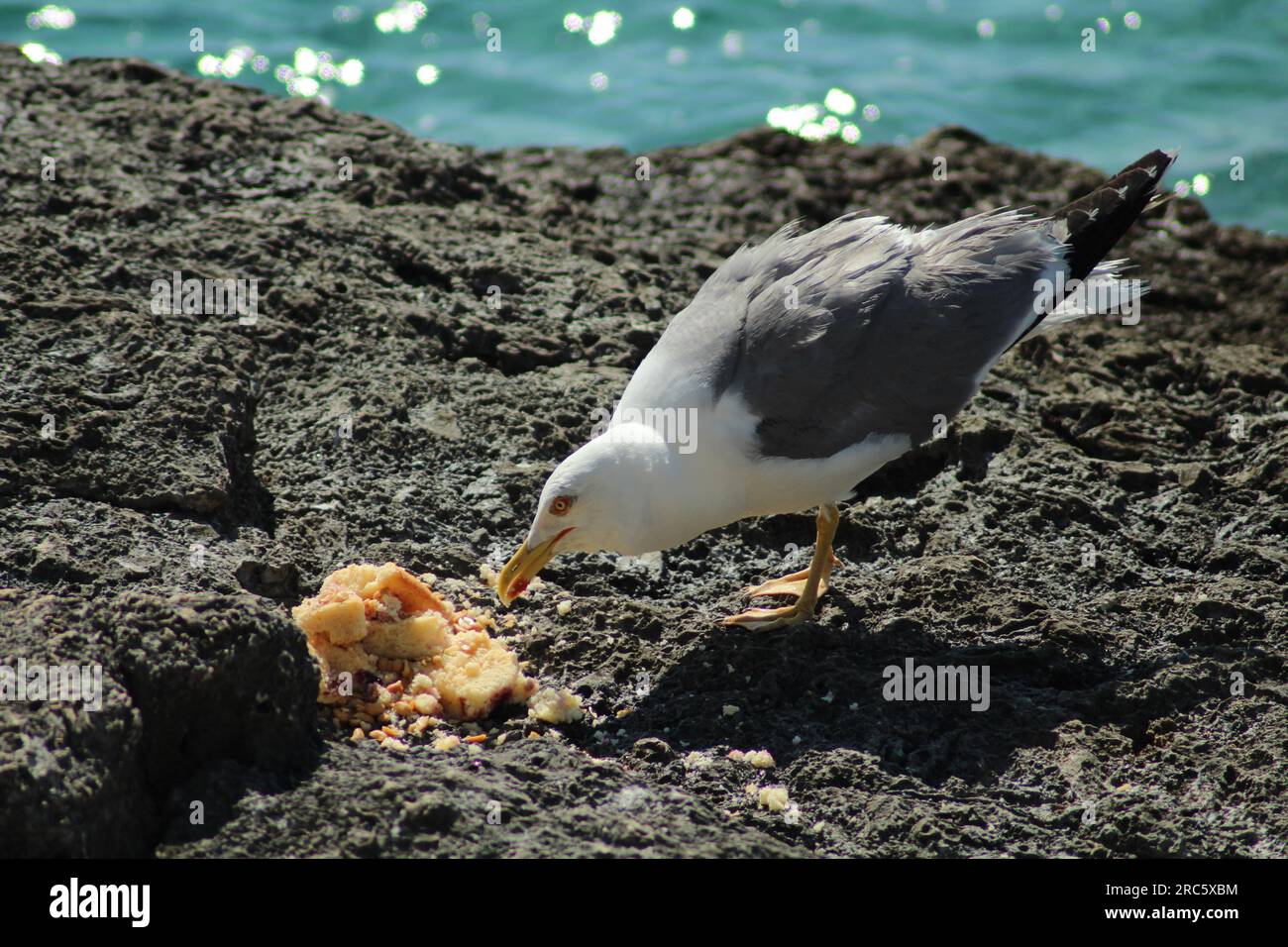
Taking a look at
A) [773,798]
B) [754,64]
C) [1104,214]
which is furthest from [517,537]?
[754,64]

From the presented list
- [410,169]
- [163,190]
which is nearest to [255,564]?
[163,190]

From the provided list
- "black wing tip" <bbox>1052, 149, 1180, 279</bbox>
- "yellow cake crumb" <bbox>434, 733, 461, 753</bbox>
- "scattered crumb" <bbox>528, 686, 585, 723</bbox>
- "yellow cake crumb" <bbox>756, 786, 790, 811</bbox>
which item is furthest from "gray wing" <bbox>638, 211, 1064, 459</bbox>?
"yellow cake crumb" <bbox>434, 733, 461, 753</bbox>

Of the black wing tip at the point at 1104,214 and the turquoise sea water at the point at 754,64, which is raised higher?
the turquoise sea water at the point at 754,64

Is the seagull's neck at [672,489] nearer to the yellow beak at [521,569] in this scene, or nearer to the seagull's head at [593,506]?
the seagull's head at [593,506]

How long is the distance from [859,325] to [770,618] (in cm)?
118

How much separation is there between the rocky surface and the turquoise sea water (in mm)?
5264

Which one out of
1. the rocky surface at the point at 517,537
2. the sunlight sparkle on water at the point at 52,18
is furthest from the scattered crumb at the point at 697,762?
the sunlight sparkle on water at the point at 52,18

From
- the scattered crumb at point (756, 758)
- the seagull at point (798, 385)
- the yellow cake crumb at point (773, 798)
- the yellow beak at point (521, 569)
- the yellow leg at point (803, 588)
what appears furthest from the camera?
the yellow leg at point (803, 588)

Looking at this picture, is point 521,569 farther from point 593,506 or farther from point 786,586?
point 786,586

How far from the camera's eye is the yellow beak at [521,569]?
16.0ft

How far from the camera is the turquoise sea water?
13.3m

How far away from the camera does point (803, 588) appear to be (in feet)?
17.7

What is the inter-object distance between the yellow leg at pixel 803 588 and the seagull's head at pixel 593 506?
0.52 meters

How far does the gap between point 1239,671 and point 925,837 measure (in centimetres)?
144
